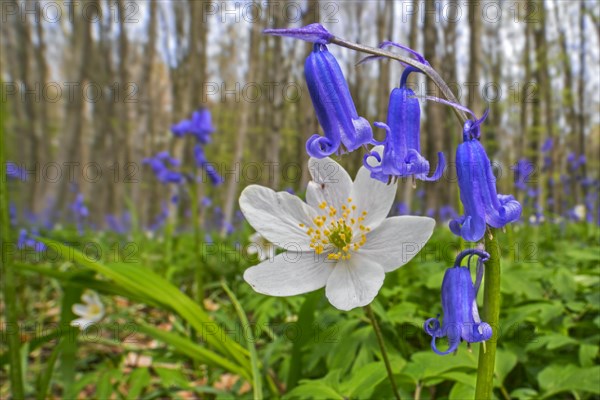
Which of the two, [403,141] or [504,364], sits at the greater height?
[403,141]

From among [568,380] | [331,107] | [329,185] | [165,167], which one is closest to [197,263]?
[329,185]

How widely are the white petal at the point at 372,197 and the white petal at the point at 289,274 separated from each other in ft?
0.46

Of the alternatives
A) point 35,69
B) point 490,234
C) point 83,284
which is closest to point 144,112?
point 35,69

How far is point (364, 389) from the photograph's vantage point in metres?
1.20

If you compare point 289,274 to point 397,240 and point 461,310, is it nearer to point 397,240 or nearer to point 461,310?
point 397,240

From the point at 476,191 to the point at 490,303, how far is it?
187mm

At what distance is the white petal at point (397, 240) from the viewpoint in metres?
0.94

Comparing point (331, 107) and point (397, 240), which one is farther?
point (397, 240)

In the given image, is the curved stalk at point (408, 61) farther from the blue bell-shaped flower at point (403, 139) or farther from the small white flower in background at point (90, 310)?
the small white flower in background at point (90, 310)

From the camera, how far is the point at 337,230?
1105 millimetres

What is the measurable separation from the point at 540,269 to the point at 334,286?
121 cm

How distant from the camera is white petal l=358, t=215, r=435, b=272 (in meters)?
0.94

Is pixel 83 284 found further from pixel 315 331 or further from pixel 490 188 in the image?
pixel 490 188

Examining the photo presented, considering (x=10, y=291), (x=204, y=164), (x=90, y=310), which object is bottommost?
(x=90, y=310)
